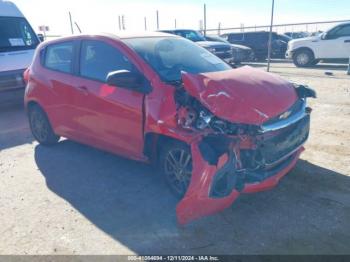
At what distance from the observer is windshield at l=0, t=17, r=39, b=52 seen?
8.89 m

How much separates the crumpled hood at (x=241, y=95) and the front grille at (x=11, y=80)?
6222 mm

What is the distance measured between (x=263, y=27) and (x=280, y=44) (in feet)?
10.6

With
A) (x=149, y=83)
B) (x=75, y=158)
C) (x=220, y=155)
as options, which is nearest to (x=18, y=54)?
(x=75, y=158)

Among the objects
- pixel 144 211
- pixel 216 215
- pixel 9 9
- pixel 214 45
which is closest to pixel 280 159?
pixel 216 215

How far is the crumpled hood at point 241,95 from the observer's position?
3.24 metres

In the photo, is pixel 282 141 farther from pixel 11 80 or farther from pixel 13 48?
pixel 13 48

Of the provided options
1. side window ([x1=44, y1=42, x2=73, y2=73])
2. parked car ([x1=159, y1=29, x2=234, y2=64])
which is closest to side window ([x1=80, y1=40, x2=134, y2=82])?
side window ([x1=44, y1=42, x2=73, y2=73])

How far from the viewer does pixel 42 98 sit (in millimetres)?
5473

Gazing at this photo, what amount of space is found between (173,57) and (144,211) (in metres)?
1.89

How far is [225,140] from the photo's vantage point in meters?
3.25

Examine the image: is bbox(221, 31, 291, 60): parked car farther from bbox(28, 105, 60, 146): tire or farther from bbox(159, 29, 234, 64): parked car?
bbox(28, 105, 60, 146): tire

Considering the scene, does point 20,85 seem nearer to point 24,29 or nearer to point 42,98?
point 24,29

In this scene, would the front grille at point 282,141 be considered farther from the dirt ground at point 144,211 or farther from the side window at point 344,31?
the side window at point 344,31

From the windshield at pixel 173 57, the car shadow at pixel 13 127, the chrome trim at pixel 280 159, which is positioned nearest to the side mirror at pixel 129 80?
the windshield at pixel 173 57
